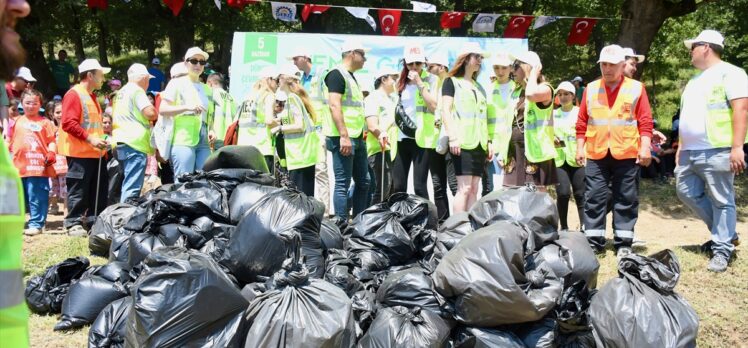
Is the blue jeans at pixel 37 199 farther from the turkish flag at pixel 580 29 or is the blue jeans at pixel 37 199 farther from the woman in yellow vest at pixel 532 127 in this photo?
the turkish flag at pixel 580 29

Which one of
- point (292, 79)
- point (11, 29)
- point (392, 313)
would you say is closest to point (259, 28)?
point (292, 79)

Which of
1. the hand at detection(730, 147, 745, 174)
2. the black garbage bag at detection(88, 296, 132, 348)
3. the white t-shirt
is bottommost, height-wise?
the black garbage bag at detection(88, 296, 132, 348)

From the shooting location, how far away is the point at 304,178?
22.2 ft

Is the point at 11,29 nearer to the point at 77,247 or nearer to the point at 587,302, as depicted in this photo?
the point at 587,302

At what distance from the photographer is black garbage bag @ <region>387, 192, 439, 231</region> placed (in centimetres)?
498

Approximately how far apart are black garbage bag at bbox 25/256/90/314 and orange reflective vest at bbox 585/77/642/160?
159 inches

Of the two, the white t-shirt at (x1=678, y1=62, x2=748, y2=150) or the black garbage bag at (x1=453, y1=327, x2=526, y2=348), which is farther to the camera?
the white t-shirt at (x1=678, y1=62, x2=748, y2=150)

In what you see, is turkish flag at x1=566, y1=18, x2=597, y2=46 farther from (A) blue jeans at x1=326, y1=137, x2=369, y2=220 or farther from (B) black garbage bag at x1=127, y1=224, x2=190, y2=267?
(B) black garbage bag at x1=127, y1=224, x2=190, y2=267

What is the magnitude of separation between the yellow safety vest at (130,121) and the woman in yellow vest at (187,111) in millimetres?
266

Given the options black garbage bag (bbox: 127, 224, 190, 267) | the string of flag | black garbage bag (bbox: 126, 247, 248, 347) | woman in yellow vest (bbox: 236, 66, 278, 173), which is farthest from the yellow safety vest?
the string of flag

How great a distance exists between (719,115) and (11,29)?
521 cm

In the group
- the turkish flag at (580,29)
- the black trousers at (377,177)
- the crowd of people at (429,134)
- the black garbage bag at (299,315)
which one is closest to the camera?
the black garbage bag at (299,315)

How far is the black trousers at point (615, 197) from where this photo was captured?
5926 mm

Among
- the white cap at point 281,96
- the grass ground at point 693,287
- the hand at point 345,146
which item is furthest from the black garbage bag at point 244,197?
the white cap at point 281,96
